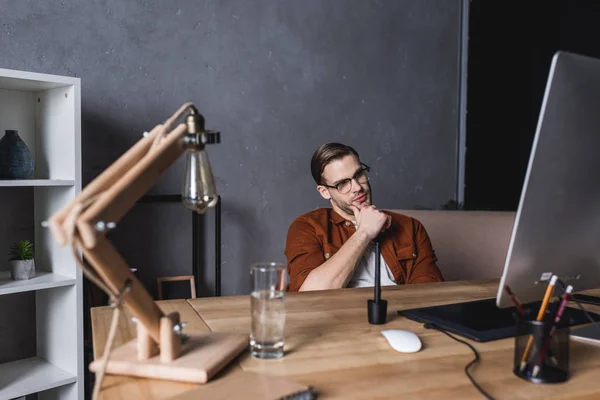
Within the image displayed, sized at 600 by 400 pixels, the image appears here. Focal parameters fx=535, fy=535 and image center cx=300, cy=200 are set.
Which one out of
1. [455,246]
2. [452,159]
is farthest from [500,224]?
[452,159]

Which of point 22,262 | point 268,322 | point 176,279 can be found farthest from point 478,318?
point 176,279

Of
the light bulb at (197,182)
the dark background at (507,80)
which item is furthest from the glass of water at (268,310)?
the dark background at (507,80)

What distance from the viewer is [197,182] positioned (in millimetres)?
874

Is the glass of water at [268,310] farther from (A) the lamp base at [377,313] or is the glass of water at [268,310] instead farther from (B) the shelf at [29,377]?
(B) the shelf at [29,377]

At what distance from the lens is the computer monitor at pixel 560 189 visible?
858 mm

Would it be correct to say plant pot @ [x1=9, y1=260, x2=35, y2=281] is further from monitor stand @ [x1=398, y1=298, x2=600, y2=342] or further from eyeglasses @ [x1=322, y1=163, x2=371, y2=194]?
monitor stand @ [x1=398, y1=298, x2=600, y2=342]

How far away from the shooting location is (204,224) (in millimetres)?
2854

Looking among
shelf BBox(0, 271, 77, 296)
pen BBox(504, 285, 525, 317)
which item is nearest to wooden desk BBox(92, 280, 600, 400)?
pen BBox(504, 285, 525, 317)

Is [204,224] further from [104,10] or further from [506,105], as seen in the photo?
[506,105]

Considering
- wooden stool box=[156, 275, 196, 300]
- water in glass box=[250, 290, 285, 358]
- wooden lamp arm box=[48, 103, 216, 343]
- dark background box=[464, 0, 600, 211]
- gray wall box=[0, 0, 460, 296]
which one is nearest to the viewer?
wooden lamp arm box=[48, 103, 216, 343]

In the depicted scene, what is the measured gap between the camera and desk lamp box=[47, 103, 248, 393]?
0.70 meters

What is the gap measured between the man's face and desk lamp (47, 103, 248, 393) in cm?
122

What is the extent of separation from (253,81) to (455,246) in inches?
54.8

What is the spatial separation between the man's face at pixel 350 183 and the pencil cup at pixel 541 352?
1.26 m
